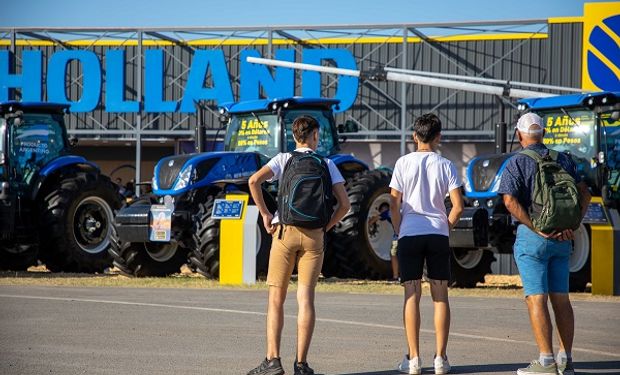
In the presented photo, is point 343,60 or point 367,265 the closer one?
point 367,265

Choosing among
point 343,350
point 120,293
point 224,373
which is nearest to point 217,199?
point 120,293

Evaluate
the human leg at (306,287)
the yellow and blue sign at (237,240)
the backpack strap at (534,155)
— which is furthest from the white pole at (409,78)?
the human leg at (306,287)

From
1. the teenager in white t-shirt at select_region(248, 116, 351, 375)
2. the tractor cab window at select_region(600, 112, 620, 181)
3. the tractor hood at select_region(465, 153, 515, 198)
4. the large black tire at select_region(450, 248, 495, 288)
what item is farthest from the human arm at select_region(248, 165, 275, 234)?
the tractor cab window at select_region(600, 112, 620, 181)

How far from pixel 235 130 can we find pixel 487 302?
6406 mm

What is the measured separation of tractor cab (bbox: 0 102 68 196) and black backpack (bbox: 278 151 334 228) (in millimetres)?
12155

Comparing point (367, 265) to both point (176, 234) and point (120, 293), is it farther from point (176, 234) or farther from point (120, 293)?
point (120, 293)

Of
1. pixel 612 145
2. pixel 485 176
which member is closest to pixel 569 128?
pixel 612 145

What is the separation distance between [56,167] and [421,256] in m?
12.8

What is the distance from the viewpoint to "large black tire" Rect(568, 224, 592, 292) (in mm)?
17141

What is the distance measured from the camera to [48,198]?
65.8ft

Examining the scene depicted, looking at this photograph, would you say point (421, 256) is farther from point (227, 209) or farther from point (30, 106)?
point (30, 106)

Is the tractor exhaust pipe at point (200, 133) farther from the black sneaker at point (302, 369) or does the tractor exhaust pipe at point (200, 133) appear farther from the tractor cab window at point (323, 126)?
the black sneaker at point (302, 369)

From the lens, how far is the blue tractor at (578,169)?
17.1 metres

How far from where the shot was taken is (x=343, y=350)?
32.3 feet
